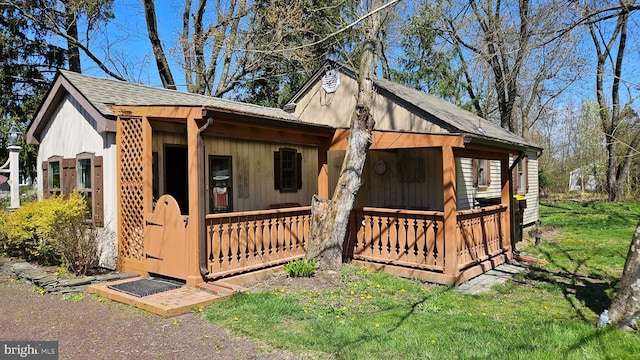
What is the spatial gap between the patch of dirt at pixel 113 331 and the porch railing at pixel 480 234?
447 cm

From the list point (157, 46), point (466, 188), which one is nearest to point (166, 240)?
point (466, 188)

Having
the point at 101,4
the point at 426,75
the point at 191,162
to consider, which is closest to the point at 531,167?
the point at 426,75

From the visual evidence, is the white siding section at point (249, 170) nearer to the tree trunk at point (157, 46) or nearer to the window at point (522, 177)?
the window at point (522, 177)

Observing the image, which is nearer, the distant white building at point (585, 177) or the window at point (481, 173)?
the window at point (481, 173)

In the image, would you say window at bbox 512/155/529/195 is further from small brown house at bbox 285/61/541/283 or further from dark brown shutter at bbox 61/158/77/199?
dark brown shutter at bbox 61/158/77/199

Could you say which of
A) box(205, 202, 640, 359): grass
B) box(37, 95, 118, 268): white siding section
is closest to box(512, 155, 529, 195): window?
box(205, 202, 640, 359): grass

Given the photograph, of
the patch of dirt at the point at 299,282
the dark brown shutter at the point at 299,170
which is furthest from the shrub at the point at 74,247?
the dark brown shutter at the point at 299,170

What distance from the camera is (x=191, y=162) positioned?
20.5 ft

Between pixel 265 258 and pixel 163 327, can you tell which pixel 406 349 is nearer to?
pixel 163 327

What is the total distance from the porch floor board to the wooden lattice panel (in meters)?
1.02

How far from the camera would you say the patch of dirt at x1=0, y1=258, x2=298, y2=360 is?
4094 mm

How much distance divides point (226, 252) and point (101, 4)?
1722 cm

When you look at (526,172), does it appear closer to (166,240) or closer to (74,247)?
(166,240)

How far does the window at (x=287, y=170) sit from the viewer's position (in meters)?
10.9
